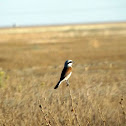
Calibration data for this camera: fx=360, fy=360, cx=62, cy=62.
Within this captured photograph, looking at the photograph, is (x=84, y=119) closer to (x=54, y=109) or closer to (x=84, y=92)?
(x=54, y=109)

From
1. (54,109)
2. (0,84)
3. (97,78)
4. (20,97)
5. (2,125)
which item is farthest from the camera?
(0,84)

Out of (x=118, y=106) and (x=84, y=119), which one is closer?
(x=84, y=119)

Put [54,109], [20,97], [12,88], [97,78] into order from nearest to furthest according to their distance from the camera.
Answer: [54,109] < [20,97] < [12,88] < [97,78]

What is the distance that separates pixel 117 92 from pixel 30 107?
64.8 inches

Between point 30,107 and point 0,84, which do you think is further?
point 0,84

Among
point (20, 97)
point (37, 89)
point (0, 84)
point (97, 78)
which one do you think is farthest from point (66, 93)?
point (0, 84)

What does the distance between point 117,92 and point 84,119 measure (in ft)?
4.81

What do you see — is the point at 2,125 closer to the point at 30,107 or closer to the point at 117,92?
the point at 30,107

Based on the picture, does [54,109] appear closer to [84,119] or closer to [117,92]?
[84,119]

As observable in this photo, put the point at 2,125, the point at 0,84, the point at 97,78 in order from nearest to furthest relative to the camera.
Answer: the point at 2,125 → the point at 97,78 → the point at 0,84

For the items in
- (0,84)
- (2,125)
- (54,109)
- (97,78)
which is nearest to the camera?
(2,125)

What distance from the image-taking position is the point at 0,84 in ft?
27.8

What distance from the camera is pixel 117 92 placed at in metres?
6.27

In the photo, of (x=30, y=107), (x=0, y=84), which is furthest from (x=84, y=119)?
(x=0, y=84)
